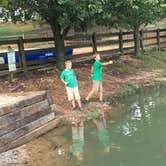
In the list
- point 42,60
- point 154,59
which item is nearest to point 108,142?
point 42,60

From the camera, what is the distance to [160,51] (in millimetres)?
25000

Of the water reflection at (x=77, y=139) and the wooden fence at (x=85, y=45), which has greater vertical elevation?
the wooden fence at (x=85, y=45)

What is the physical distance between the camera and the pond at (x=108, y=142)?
802cm

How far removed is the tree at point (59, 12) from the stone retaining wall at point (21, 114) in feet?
12.0

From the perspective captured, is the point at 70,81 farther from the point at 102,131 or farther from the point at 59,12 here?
the point at 59,12

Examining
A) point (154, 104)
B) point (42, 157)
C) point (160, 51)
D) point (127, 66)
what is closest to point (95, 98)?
point (154, 104)

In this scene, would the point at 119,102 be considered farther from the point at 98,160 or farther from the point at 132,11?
the point at 98,160

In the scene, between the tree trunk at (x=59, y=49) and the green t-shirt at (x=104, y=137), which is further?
the tree trunk at (x=59, y=49)

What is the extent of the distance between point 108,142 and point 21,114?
196 cm

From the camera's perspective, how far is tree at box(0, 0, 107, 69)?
13385mm

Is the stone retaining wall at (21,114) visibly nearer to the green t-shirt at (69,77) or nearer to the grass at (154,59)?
the green t-shirt at (69,77)

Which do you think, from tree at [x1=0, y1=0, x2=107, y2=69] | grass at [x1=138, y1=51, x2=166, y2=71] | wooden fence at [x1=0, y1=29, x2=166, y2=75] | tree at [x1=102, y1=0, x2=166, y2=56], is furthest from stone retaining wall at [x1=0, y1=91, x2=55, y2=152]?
grass at [x1=138, y1=51, x2=166, y2=71]

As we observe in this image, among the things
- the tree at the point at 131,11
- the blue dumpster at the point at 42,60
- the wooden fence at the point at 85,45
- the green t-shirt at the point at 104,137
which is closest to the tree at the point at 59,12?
the blue dumpster at the point at 42,60

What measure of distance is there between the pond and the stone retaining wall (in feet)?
1.16
